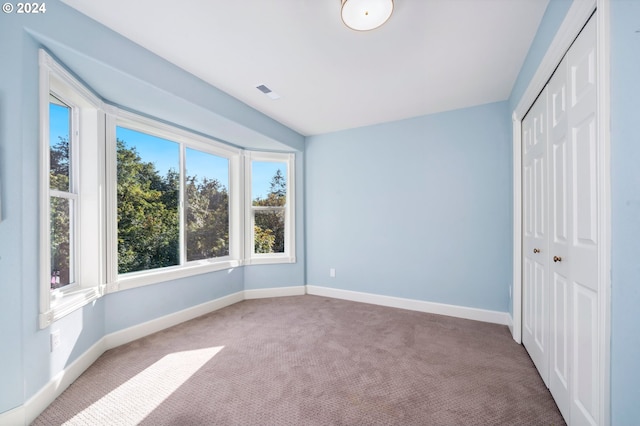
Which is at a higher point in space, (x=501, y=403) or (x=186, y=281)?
(x=186, y=281)

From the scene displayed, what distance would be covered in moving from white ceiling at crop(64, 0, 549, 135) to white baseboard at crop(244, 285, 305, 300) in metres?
2.74

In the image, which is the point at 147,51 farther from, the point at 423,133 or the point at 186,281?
the point at 423,133

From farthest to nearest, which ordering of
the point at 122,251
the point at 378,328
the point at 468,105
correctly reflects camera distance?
the point at 468,105, the point at 378,328, the point at 122,251

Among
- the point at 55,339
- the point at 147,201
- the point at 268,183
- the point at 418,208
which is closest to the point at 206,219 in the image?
the point at 147,201

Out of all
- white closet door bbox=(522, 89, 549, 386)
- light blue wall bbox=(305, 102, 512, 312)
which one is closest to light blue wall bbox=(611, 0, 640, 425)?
white closet door bbox=(522, 89, 549, 386)

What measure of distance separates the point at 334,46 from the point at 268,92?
1.03m

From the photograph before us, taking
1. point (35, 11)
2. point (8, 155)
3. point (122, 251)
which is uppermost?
point (35, 11)

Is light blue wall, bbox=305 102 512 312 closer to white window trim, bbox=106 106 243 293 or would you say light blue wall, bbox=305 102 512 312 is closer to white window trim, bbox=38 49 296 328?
white window trim, bbox=106 106 243 293

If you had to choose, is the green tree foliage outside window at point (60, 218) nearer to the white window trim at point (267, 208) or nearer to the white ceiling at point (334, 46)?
the white ceiling at point (334, 46)

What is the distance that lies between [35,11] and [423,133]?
3664 mm

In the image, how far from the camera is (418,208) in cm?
357

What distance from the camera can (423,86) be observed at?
276 cm

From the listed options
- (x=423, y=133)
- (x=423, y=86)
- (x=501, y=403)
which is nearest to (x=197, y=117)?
(x=423, y=86)

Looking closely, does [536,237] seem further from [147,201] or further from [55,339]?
[147,201]
